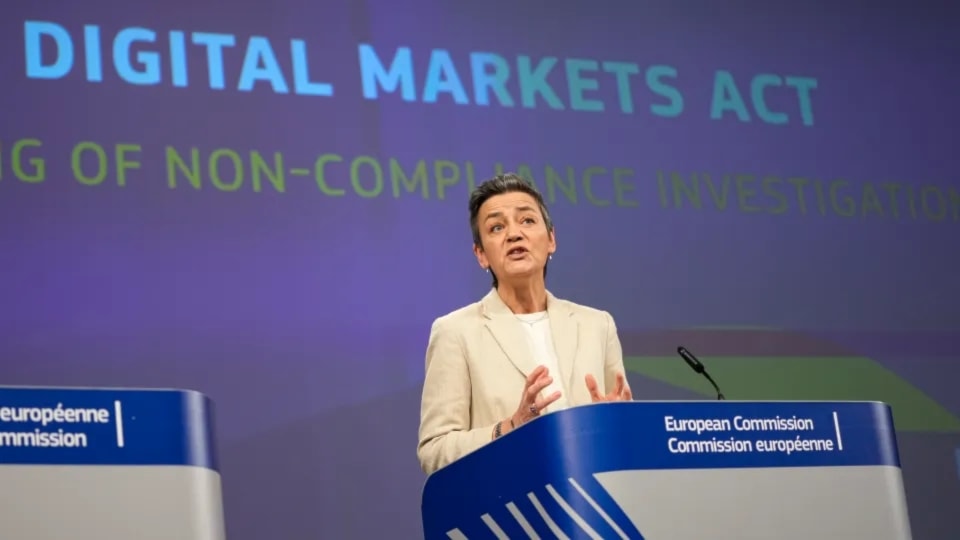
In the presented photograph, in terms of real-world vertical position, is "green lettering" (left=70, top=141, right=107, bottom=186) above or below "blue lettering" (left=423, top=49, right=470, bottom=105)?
below

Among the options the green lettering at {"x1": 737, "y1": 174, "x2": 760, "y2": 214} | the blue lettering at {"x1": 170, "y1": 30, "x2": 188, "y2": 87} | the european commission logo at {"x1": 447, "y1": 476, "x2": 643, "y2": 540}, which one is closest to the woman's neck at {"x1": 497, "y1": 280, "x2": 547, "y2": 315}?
the european commission logo at {"x1": 447, "y1": 476, "x2": 643, "y2": 540}

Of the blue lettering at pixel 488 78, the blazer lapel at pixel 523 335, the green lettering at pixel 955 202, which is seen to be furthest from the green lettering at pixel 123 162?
the green lettering at pixel 955 202

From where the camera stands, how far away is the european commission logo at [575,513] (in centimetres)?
224

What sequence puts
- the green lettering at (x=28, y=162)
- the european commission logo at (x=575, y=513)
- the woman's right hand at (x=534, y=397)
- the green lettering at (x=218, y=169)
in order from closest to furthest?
the european commission logo at (x=575, y=513) → the woman's right hand at (x=534, y=397) → the green lettering at (x=28, y=162) → the green lettering at (x=218, y=169)

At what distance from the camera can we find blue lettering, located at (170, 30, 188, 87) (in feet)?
14.6

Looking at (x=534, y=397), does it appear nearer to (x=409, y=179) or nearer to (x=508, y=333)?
(x=508, y=333)

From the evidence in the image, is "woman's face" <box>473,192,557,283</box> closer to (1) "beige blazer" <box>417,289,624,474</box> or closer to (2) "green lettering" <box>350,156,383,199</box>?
(1) "beige blazer" <box>417,289,624,474</box>

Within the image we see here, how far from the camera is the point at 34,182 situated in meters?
4.21

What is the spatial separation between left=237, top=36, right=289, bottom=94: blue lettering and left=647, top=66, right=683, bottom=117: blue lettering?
1381mm

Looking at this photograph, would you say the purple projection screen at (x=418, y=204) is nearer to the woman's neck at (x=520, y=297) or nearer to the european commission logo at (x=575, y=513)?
the woman's neck at (x=520, y=297)

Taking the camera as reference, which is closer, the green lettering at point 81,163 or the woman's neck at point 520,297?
the woman's neck at point 520,297

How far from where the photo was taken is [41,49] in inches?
170

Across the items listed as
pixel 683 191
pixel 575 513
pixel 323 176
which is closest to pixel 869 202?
pixel 683 191

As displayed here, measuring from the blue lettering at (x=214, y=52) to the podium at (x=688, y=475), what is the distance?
7.63ft
